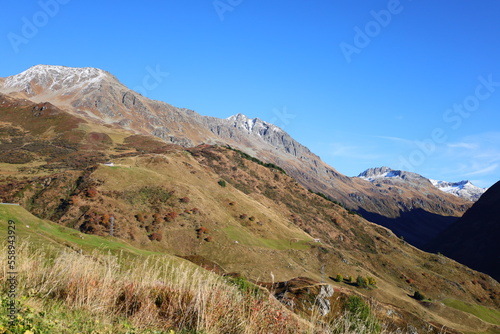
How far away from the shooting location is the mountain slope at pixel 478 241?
14674cm

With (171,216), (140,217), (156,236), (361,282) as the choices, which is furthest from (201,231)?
(361,282)

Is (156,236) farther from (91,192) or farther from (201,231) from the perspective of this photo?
(91,192)

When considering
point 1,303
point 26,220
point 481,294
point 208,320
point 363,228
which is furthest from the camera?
point 363,228

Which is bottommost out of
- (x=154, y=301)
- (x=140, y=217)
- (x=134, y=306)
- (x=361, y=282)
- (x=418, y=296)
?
(x=140, y=217)

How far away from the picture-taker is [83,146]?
118 metres

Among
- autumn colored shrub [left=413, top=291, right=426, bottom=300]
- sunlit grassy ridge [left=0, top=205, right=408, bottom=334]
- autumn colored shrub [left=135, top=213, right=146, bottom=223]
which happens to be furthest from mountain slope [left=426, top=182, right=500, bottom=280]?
sunlit grassy ridge [left=0, top=205, right=408, bottom=334]

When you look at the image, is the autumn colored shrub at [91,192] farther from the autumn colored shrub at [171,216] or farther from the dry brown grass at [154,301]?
the dry brown grass at [154,301]

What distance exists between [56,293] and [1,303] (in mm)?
1901

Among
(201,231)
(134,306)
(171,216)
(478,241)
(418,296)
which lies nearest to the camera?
(134,306)

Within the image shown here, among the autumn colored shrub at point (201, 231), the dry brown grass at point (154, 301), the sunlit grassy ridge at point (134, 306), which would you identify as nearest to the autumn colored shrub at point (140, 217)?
the autumn colored shrub at point (201, 231)

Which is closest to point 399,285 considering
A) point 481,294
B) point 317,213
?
point 481,294

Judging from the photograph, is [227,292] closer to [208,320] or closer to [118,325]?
[208,320]

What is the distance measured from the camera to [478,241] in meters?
166

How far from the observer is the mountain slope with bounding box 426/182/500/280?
5777 inches
